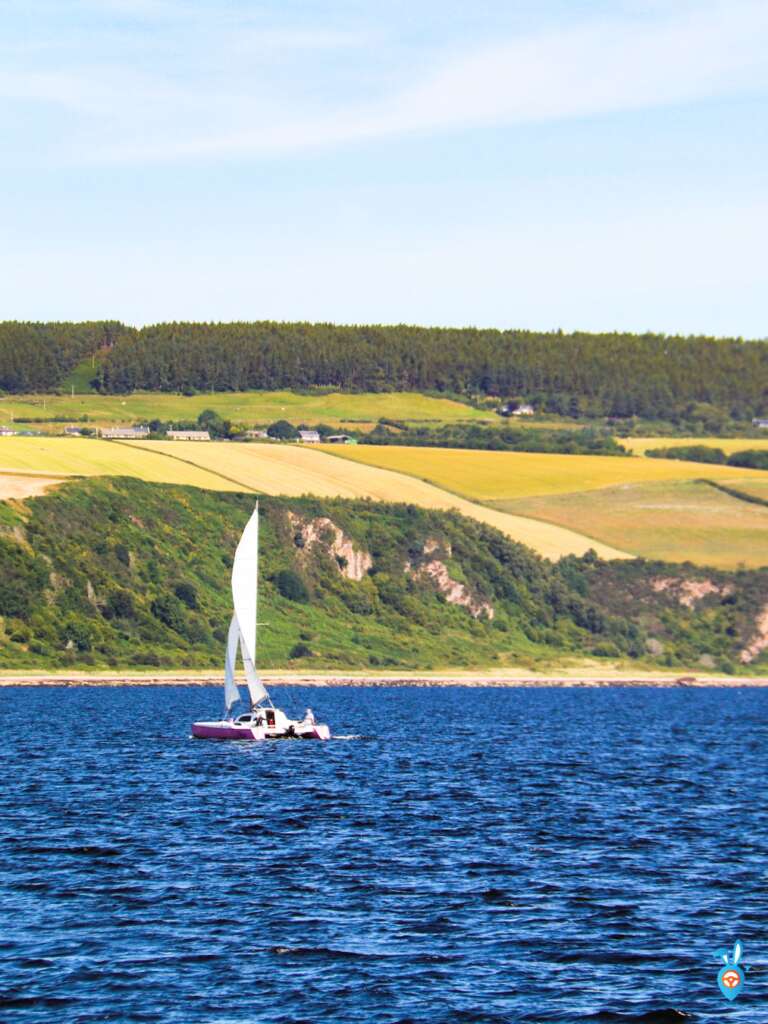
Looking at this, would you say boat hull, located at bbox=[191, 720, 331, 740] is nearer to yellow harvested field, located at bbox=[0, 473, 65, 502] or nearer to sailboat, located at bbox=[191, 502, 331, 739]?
sailboat, located at bbox=[191, 502, 331, 739]

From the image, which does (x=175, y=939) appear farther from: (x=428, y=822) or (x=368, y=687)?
(x=368, y=687)

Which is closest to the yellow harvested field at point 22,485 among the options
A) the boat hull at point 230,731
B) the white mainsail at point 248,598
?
the white mainsail at point 248,598

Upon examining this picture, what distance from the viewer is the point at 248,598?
102000mm

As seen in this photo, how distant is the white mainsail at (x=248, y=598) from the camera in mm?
101250

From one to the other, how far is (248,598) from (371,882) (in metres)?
49.8

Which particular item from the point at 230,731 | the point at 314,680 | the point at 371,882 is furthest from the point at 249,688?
the point at 314,680

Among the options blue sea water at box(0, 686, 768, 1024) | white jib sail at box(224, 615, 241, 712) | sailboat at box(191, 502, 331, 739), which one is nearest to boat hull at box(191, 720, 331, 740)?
sailboat at box(191, 502, 331, 739)

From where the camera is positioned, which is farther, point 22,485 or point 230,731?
point 22,485

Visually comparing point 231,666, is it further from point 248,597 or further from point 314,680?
point 314,680

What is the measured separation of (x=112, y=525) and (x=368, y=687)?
101 feet

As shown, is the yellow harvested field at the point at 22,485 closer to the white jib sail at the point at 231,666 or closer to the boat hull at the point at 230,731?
the white jib sail at the point at 231,666

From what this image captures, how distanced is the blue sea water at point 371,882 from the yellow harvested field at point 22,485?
287 feet

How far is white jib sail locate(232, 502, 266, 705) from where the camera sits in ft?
332

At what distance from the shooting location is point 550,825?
68.3m
